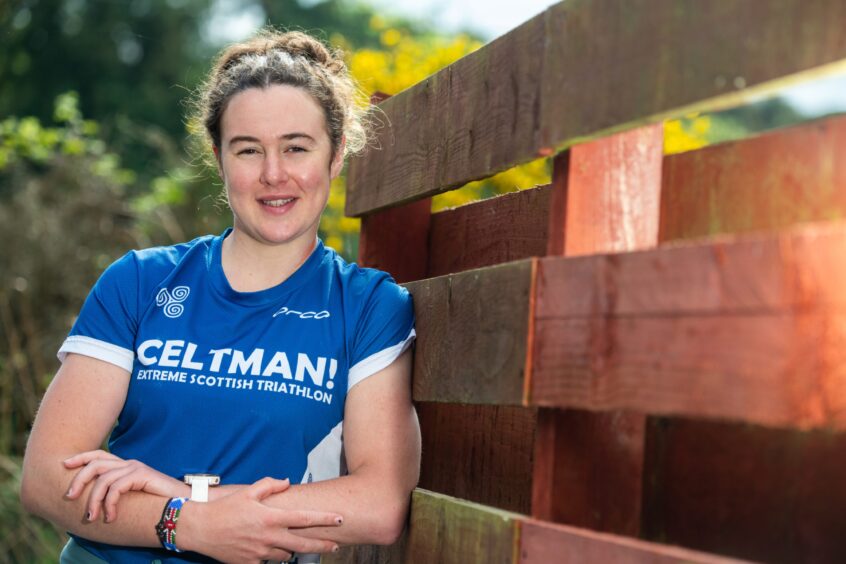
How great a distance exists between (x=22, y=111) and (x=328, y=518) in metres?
21.8

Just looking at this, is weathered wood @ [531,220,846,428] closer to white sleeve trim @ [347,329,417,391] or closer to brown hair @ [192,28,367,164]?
white sleeve trim @ [347,329,417,391]

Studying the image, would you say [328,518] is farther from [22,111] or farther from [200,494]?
[22,111]

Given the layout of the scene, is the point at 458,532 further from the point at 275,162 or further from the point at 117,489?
the point at 275,162

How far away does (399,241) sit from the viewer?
113 inches

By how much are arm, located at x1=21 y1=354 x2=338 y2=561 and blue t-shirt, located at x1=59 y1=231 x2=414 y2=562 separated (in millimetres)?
62

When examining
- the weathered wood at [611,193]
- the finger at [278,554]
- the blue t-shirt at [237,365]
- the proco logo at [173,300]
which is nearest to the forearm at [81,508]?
the blue t-shirt at [237,365]

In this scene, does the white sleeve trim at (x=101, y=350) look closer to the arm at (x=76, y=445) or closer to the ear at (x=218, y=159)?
the arm at (x=76, y=445)

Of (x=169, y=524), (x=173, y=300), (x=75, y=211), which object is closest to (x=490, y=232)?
(x=173, y=300)

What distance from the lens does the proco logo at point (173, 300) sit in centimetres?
250

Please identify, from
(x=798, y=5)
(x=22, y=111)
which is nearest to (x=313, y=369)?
(x=798, y=5)

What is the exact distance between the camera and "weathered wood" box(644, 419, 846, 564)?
4.91ft

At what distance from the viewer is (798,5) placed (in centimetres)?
126

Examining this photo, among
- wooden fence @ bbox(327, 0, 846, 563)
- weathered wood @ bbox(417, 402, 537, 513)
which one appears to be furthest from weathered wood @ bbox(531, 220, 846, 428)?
weathered wood @ bbox(417, 402, 537, 513)

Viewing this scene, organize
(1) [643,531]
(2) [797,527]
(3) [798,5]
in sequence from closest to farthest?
(3) [798,5], (2) [797,527], (1) [643,531]
